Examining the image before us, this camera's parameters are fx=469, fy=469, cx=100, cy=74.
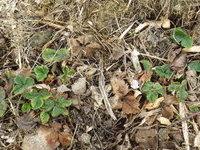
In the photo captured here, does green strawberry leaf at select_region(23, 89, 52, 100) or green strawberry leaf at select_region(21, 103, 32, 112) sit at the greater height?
green strawberry leaf at select_region(23, 89, 52, 100)

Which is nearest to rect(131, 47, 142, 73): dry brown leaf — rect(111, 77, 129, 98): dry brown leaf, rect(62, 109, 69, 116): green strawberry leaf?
rect(111, 77, 129, 98): dry brown leaf

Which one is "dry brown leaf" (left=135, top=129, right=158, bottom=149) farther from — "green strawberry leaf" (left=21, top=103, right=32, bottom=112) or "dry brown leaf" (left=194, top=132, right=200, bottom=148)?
"green strawberry leaf" (left=21, top=103, right=32, bottom=112)

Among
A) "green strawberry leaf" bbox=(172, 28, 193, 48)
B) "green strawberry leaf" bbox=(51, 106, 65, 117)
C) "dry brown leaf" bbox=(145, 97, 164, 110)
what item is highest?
"green strawberry leaf" bbox=(172, 28, 193, 48)

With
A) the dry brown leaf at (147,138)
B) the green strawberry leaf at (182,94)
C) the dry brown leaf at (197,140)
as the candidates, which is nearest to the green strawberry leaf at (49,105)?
the dry brown leaf at (147,138)

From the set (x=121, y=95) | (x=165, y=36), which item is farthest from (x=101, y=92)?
(x=165, y=36)

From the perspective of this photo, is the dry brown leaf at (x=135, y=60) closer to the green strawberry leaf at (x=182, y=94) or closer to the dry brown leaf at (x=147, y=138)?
the green strawberry leaf at (x=182, y=94)
